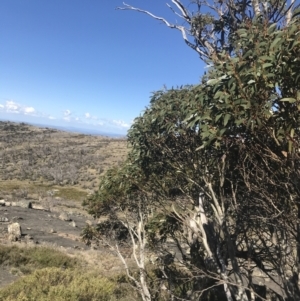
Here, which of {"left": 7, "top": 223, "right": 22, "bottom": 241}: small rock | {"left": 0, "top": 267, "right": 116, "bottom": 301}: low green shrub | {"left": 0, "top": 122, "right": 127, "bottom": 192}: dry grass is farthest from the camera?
{"left": 0, "top": 122, "right": 127, "bottom": 192}: dry grass

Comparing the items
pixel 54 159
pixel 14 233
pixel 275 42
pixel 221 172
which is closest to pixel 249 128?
pixel 275 42

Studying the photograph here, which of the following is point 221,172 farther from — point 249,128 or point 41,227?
point 41,227

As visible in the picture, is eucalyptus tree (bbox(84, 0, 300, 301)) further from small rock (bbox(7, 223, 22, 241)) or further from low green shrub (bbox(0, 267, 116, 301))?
small rock (bbox(7, 223, 22, 241))

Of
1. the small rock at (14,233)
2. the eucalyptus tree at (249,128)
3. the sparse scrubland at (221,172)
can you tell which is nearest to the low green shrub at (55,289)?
the sparse scrubland at (221,172)

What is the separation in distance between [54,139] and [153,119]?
88.1 metres

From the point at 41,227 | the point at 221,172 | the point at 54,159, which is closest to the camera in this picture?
the point at 221,172

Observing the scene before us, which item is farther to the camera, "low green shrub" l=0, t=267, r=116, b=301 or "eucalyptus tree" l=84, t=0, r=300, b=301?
"low green shrub" l=0, t=267, r=116, b=301

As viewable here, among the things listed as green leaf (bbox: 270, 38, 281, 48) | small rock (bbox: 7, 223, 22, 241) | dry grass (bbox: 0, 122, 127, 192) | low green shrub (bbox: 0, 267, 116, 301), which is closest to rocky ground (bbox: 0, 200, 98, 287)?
small rock (bbox: 7, 223, 22, 241)

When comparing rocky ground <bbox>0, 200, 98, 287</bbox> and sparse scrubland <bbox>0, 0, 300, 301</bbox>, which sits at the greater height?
sparse scrubland <bbox>0, 0, 300, 301</bbox>

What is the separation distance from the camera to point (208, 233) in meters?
6.01

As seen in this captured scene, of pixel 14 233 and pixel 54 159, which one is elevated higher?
pixel 14 233

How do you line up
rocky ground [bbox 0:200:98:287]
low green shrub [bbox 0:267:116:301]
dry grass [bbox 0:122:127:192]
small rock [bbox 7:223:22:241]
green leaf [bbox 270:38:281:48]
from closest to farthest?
1. green leaf [bbox 270:38:281:48]
2. low green shrub [bbox 0:267:116:301]
3. small rock [bbox 7:223:22:241]
4. rocky ground [bbox 0:200:98:287]
5. dry grass [bbox 0:122:127:192]

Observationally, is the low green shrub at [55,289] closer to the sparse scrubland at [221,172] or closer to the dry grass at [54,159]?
the sparse scrubland at [221,172]

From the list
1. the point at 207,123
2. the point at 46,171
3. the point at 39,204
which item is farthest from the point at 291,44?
the point at 46,171
